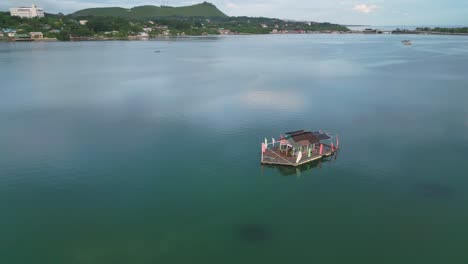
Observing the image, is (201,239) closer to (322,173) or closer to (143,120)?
(322,173)

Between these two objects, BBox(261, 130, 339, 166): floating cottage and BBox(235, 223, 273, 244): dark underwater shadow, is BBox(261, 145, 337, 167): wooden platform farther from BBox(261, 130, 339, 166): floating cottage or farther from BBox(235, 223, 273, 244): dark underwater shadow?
BBox(235, 223, 273, 244): dark underwater shadow

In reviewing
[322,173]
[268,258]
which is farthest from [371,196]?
[268,258]

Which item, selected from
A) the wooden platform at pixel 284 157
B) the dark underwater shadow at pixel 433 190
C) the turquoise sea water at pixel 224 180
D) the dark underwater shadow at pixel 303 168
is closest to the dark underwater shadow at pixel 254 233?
the turquoise sea water at pixel 224 180

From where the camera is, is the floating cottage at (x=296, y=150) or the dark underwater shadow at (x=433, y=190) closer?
the dark underwater shadow at (x=433, y=190)

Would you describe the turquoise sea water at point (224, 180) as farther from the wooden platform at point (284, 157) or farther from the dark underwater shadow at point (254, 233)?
the wooden platform at point (284, 157)

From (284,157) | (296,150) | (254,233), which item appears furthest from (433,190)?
(254,233)

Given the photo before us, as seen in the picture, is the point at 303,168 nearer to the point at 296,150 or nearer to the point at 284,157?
the point at 284,157

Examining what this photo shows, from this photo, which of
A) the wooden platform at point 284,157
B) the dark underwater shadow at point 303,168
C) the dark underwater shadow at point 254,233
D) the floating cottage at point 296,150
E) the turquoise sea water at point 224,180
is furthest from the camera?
the floating cottage at point 296,150

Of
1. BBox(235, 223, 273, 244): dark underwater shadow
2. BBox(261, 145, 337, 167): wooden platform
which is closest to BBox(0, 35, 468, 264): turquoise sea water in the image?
BBox(235, 223, 273, 244): dark underwater shadow

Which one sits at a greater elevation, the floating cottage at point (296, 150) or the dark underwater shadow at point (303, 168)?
the floating cottage at point (296, 150)
